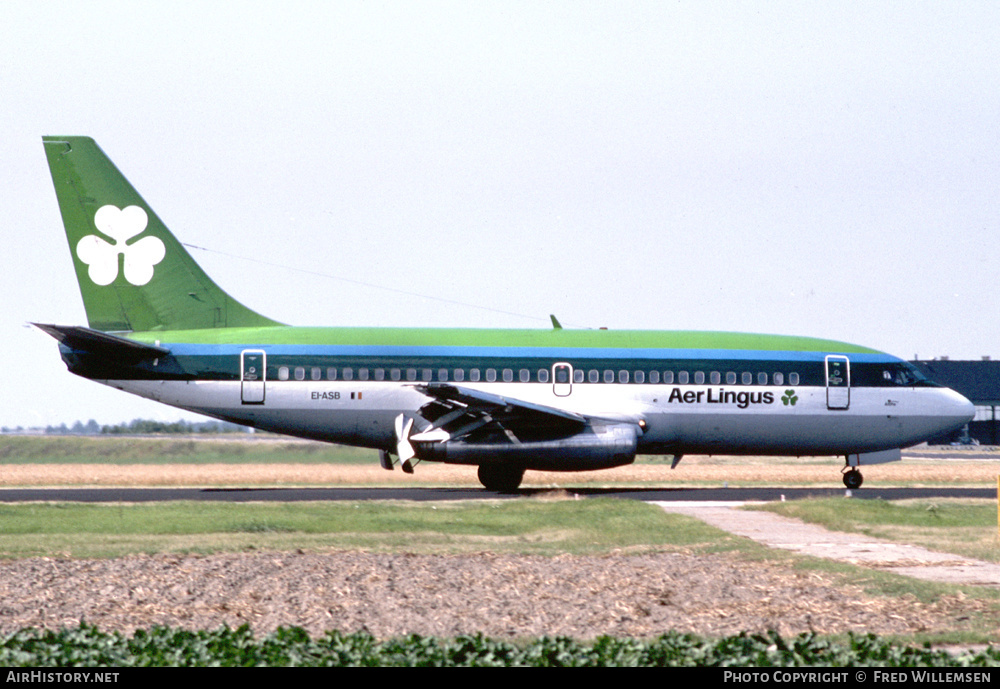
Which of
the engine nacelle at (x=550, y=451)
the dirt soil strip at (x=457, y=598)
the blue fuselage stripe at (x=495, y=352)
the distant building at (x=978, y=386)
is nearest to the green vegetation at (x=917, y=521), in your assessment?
the dirt soil strip at (x=457, y=598)

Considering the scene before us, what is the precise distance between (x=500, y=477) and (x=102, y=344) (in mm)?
11400

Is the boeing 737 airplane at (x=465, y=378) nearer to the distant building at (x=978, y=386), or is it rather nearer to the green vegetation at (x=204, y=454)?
the green vegetation at (x=204, y=454)

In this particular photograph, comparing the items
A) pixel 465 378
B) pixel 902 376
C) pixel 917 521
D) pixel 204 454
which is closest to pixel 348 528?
pixel 465 378

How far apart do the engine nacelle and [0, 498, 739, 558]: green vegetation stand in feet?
12.0

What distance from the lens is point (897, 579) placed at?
1414 centimetres

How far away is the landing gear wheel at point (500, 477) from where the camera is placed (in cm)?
3156

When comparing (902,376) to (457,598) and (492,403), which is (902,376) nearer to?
(492,403)

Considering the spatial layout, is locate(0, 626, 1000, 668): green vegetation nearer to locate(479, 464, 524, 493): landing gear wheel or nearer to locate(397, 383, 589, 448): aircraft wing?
locate(397, 383, 589, 448): aircraft wing

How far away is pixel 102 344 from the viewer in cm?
2956

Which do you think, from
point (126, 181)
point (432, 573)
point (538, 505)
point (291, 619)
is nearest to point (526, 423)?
point (538, 505)

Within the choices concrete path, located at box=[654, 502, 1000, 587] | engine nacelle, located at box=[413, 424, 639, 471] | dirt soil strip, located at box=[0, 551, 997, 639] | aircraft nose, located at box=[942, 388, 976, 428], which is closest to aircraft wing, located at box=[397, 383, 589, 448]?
engine nacelle, located at box=[413, 424, 639, 471]

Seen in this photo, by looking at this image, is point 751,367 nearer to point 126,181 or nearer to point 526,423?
point 526,423

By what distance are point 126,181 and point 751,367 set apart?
1856 cm

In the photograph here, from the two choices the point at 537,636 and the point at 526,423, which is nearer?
the point at 537,636
